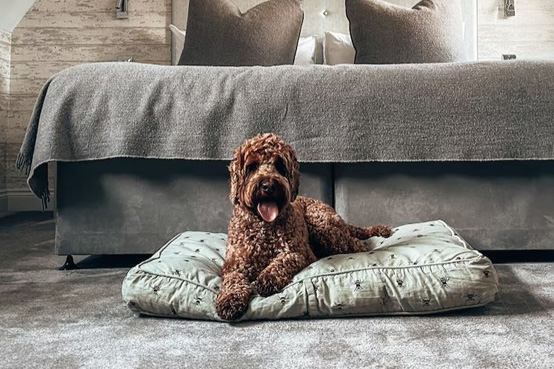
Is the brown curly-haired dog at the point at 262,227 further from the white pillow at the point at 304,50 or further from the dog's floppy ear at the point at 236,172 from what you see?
the white pillow at the point at 304,50

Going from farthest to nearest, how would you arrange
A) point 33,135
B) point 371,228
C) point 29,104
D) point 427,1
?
1. point 29,104
2. point 427,1
3. point 33,135
4. point 371,228

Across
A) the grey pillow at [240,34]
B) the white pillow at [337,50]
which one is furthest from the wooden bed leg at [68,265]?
the white pillow at [337,50]

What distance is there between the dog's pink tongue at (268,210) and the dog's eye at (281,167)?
73 mm

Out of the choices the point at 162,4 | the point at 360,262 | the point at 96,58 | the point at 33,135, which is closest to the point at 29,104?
the point at 96,58

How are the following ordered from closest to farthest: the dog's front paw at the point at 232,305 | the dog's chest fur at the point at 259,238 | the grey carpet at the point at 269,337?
the grey carpet at the point at 269,337 < the dog's front paw at the point at 232,305 < the dog's chest fur at the point at 259,238

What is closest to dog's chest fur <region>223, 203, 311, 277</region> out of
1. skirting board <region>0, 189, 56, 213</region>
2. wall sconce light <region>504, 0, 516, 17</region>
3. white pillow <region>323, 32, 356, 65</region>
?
white pillow <region>323, 32, 356, 65</region>

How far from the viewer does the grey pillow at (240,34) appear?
9.80 ft

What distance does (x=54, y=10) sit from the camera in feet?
13.0

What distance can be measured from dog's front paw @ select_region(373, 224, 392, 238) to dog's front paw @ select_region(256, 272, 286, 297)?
1.72 ft

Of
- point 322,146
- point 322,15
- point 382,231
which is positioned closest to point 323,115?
point 322,146

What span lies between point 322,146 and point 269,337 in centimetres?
81

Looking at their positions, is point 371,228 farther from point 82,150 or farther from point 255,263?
point 82,150

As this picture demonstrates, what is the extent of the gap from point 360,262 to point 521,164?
768 mm

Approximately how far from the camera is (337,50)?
325 cm
